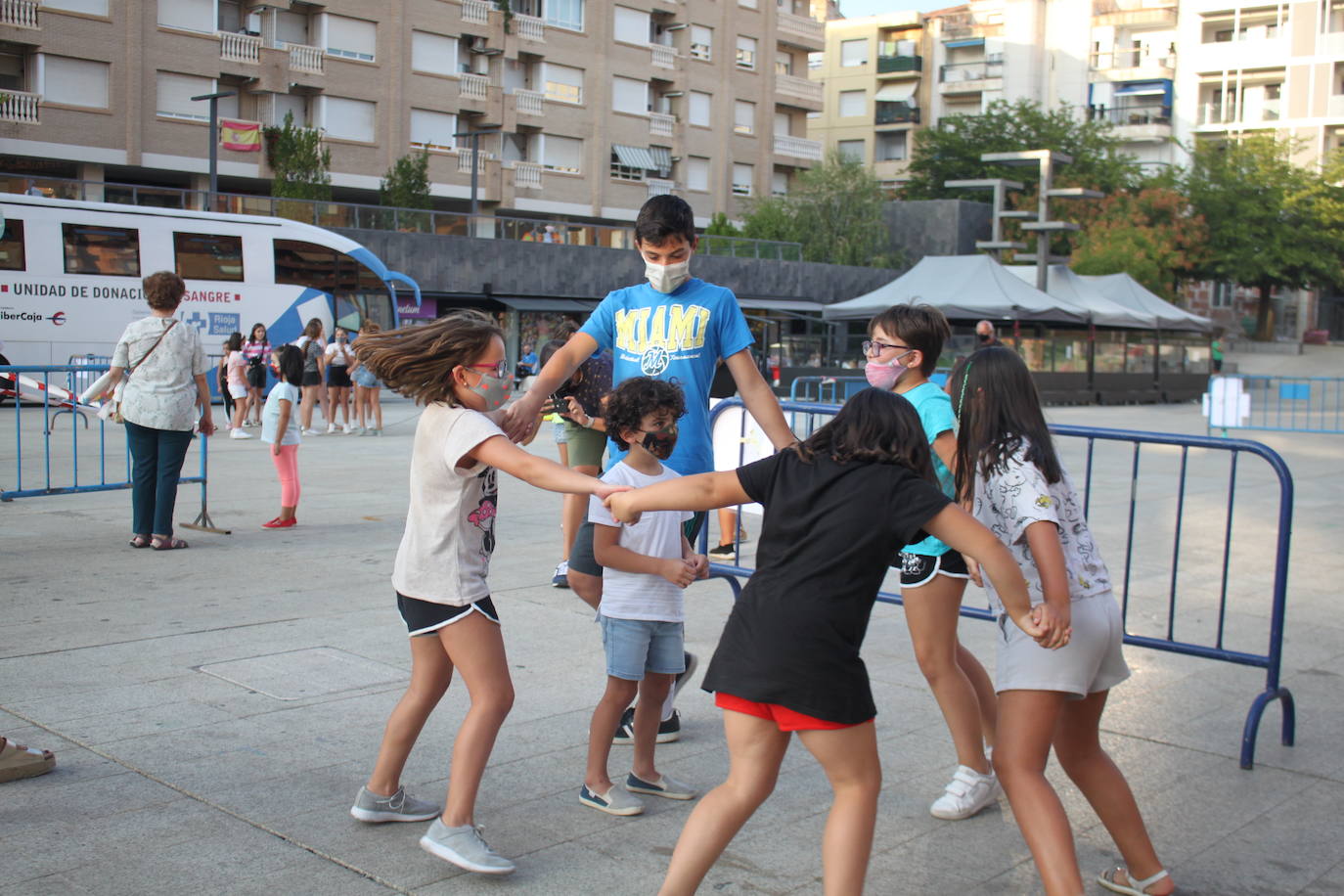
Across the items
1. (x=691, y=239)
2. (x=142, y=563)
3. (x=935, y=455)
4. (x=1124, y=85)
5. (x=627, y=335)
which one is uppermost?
(x=1124, y=85)

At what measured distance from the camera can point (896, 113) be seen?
7125cm

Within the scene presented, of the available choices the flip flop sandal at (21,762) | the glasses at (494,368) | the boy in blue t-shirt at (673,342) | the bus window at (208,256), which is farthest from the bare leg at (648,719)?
the bus window at (208,256)

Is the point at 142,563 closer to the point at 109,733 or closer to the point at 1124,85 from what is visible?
the point at 109,733

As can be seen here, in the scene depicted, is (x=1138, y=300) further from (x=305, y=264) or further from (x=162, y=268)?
(x=162, y=268)

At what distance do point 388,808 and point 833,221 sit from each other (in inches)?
1795

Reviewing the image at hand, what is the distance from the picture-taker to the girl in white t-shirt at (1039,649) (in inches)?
124

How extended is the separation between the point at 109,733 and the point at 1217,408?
17851 mm

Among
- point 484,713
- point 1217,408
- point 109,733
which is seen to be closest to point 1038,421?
point 484,713


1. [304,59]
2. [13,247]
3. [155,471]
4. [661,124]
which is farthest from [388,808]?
[661,124]

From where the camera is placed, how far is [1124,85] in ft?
227

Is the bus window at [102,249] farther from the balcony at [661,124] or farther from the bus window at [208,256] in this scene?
the balcony at [661,124]

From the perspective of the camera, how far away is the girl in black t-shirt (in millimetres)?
2754

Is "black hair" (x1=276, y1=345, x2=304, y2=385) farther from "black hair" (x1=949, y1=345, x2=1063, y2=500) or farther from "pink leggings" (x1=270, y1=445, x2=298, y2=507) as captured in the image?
"black hair" (x1=949, y1=345, x2=1063, y2=500)

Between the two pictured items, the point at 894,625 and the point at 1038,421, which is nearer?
the point at 1038,421
